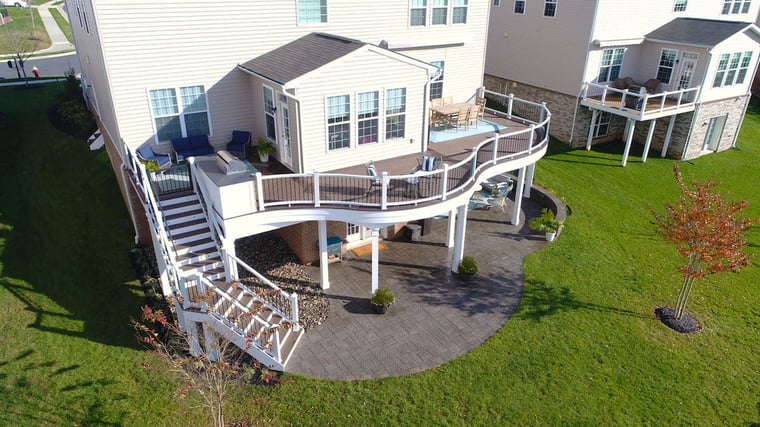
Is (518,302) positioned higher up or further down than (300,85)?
further down

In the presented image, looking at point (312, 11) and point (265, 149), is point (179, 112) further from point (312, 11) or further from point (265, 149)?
point (312, 11)

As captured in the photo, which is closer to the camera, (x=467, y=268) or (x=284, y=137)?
(x=284, y=137)

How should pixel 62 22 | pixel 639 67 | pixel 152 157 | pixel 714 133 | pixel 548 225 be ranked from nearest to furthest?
1. pixel 152 157
2. pixel 548 225
3. pixel 639 67
4. pixel 714 133
5. pixel 62 22

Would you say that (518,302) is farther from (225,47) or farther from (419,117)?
(225,47)

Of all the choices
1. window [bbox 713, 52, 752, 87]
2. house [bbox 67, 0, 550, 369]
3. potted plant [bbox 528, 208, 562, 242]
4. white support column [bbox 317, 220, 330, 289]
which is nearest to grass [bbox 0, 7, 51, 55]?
house [bbox 67, 0, 550, 369]

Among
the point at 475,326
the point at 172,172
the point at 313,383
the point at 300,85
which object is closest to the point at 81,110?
the point at 172,172

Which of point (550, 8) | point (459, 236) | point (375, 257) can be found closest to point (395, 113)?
point (459, 236)
